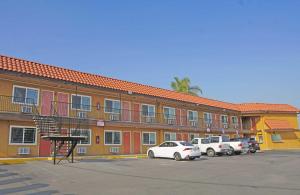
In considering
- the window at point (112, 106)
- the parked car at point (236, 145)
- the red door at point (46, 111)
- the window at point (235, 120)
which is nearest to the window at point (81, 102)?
the window at point (112, 106)

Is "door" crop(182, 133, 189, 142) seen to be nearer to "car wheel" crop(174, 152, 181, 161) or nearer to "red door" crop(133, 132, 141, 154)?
"red door" crop(133, 132, 141, 154)

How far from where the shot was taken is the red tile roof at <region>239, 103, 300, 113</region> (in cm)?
4534

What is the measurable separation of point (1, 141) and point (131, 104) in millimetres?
12505

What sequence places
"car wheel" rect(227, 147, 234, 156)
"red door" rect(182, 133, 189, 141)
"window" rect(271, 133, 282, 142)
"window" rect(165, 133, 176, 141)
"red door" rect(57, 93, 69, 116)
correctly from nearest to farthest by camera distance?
"red door" rect(57, 93, 69, 116) < "car wheel" rect(227, 147, 234, 156) < "window" rect(165, 133, 176, 141) < "red door" rect(182, 133, 189, 141) < "window" rect(271, 133, 282, 142)

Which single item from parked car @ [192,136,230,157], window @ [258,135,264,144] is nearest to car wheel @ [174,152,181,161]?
parked car @ [192,136,230,157]

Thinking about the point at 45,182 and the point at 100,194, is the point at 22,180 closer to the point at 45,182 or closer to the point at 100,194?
the point at 45,182

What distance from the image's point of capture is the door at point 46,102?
22500 mm

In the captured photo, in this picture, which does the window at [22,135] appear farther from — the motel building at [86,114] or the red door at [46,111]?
the red door at [46,111]

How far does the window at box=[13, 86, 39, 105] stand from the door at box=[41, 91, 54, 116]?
575mm

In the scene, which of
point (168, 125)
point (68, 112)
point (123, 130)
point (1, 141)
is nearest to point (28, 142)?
point (1, 141)

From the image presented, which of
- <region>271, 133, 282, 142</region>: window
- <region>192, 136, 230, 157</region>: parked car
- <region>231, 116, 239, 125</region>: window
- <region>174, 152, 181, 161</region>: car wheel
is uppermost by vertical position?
<region>231, 116, 239, 125</region>: window

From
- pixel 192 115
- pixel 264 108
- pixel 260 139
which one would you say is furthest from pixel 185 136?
pixel 264 108

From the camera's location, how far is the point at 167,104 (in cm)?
3322

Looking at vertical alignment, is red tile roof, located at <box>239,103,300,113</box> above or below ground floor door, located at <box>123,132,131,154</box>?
above
